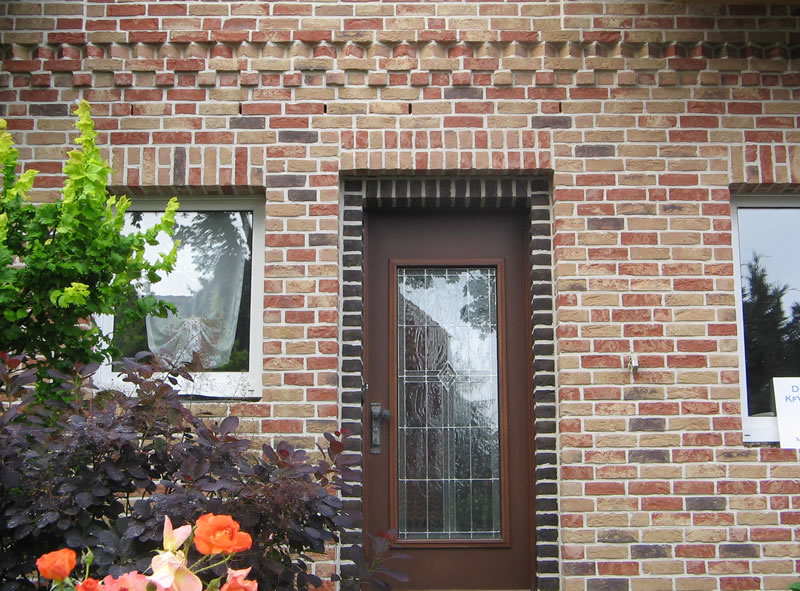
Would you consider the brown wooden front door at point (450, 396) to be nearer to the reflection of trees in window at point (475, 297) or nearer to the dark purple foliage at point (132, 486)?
the reflection of trees in window at point (475, 297)

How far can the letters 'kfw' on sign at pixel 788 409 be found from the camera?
14.8 ft

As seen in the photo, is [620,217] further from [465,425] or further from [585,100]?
[465,425]

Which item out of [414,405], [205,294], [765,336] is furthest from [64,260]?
[765,336]

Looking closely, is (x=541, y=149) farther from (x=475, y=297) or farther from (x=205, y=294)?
(x=205, y=294)

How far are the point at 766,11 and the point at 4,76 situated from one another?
4.36 meters

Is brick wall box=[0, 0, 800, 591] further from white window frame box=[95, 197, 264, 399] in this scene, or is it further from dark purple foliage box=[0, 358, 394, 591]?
dark purple foliage box=[0, 358, 394, 591]

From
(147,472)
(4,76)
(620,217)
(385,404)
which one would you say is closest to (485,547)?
(385,404)

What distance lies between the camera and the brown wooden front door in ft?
15.2

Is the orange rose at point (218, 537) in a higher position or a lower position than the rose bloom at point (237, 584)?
higher

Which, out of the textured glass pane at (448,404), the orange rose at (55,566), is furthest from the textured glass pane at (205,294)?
the orange rose at (55,566)

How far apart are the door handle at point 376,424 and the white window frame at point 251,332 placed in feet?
2.11

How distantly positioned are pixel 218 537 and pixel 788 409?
3708 millimetres

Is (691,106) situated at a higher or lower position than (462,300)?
higher

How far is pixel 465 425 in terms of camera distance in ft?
15.5
